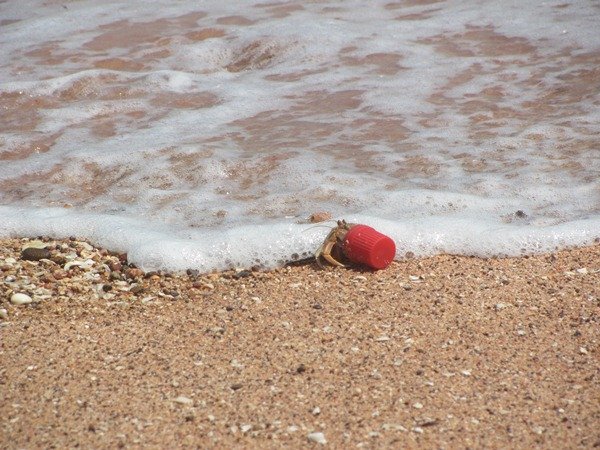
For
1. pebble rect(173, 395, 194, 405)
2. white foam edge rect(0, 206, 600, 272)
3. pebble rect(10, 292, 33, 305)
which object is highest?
pebble rect(173, 395, 194, 405)

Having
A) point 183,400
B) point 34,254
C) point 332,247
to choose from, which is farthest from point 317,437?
point 34,254

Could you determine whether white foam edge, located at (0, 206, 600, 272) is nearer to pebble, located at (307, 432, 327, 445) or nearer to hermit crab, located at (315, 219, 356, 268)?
hermit crab, located at (315, 219, 356, 268)

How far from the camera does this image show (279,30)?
6492mm

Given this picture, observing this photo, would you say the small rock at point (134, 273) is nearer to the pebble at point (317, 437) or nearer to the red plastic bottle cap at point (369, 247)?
the red plastic bottle cap at point (369, 247)

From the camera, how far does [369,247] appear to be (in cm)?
301

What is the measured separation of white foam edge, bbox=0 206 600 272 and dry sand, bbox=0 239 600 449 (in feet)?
0.27

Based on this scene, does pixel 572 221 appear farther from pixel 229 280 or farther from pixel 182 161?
pixel 182 161

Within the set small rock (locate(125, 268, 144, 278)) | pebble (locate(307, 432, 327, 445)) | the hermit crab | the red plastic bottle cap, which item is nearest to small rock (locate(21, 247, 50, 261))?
small rock (locate(125, 268, 144, 278))

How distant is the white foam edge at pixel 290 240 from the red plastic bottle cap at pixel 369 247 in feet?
0.56

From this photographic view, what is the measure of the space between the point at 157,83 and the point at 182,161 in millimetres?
1474

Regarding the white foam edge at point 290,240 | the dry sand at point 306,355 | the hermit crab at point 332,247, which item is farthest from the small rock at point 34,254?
the hermit crab at point 332,247

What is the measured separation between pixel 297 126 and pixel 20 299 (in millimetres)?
2207

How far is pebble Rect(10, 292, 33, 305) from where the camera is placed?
291 centimetres

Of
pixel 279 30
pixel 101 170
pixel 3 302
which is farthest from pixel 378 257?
pixel 279 30
